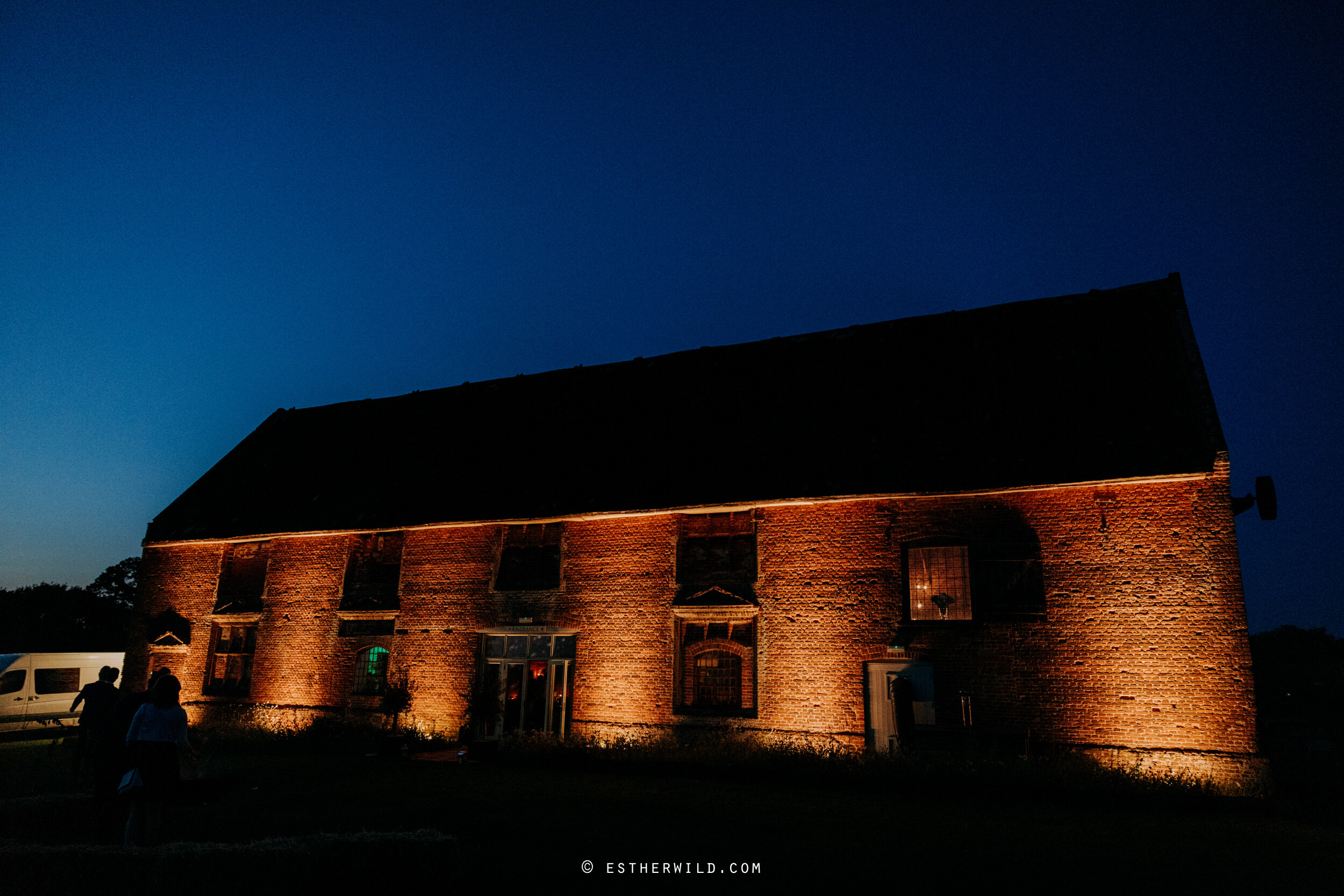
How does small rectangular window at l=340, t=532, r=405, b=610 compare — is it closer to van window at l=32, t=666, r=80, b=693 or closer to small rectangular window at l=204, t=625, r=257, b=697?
small rectangular window at l=204, t=625, r=257, b=697

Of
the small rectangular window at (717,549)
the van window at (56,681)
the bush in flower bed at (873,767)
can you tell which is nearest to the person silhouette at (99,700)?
the bush in flower bed at (873,767)

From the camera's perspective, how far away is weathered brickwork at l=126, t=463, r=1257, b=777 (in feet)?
43.6

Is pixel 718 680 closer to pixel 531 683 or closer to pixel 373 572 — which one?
pixel 531 683

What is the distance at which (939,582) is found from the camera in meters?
15.2

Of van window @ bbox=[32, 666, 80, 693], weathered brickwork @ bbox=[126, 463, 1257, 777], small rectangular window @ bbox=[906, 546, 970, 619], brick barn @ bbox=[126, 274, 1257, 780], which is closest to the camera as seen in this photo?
weathered brickwork @ bbox=[126, 463, 1257, 777]

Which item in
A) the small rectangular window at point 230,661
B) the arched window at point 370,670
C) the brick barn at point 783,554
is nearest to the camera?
the brick barn at point 783,554

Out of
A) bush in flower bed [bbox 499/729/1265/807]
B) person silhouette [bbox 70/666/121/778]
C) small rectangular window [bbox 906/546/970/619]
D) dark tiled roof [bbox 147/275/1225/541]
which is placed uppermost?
dark tiled roof [bbox 147/275/1225/541]

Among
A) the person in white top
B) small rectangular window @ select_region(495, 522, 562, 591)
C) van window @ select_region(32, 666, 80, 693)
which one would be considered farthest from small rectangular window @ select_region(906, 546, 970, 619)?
van window @ select_region(32, 666, 80, 693)

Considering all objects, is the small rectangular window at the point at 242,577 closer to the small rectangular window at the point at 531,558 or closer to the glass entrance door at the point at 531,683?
the small rectangular window at the point at 531,558

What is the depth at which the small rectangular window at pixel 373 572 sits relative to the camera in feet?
A: 66.4

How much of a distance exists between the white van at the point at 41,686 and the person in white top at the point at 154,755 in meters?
17.6

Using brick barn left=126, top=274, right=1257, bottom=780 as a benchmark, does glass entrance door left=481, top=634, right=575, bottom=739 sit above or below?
below

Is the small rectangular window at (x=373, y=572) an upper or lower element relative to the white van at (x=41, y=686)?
upper

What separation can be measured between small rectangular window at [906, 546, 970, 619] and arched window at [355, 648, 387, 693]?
1314 centimetres
